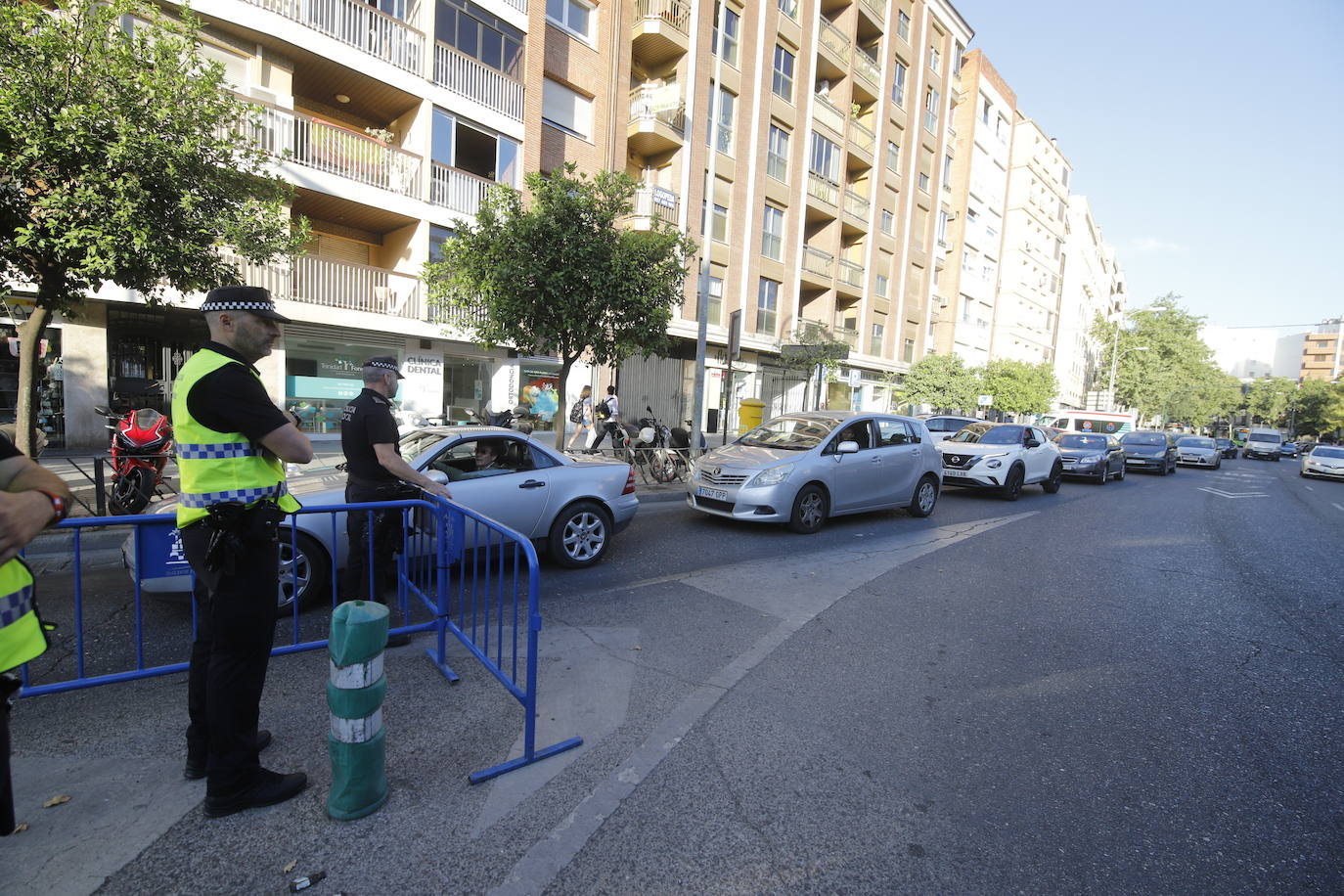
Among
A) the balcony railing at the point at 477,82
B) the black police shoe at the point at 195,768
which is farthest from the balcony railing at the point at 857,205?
the black police shoe at the point at 195,768

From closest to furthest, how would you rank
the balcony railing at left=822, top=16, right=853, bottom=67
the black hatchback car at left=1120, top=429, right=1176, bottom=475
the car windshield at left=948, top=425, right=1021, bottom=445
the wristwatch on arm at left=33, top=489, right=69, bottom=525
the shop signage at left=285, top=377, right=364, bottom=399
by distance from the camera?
1. the wristwatch on arm at left=33, top=489, right=69, bottom=525
2. the car windshield at left=948, top=425, right=1021, bottom=445
3. the shop signage at left=285, top=377, right=364, bottom=399
4. the black hatchback car at left=1120, top=429, right=1176, bottom=475
5. the balcony railing at left=822, top=16, right=853, bottom=67

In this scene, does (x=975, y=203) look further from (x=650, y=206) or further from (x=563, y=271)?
(x=563, y=271)

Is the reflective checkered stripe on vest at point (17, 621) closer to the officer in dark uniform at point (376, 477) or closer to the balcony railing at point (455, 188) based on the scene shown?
the officer in dark uniform at point (376, 477)

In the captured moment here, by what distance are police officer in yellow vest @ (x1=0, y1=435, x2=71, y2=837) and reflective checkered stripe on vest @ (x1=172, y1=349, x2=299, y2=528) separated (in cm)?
70

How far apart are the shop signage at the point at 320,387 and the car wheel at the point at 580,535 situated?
10.6m

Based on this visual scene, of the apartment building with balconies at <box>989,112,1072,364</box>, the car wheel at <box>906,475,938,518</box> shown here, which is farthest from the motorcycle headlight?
the apartment building with balconies at <box>989,112,1072,364</box>

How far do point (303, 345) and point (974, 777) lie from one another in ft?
51.0

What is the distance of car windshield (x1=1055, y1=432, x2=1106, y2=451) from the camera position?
17016mm

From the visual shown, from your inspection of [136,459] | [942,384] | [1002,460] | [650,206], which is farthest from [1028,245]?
[136,459]

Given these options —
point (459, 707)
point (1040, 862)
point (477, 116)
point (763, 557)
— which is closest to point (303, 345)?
point (477, 116)

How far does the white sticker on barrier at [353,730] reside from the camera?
2418 mm

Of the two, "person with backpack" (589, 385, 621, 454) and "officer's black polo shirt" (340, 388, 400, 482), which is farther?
"person with backpack" (589, 385, 621, 454)

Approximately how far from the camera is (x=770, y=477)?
802cm

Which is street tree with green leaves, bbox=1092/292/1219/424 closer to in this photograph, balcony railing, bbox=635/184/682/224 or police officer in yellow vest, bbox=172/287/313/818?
balcony railing, bbox=635/184/682/224
